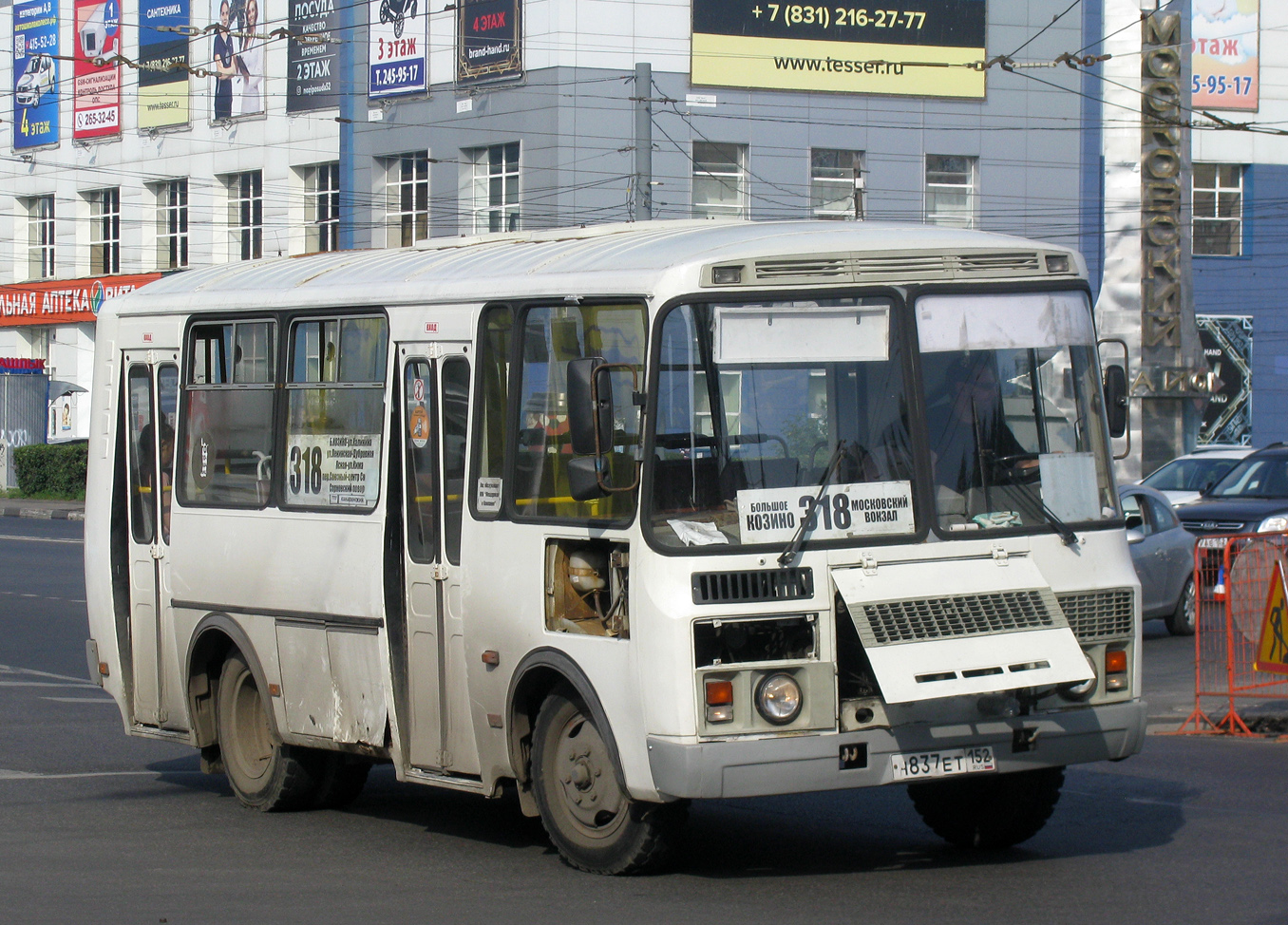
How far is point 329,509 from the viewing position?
30.1 feet

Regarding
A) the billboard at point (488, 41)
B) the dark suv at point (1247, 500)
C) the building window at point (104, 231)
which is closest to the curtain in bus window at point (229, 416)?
the dark suv at point (1247, 500)

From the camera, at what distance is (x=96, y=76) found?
5672 cm

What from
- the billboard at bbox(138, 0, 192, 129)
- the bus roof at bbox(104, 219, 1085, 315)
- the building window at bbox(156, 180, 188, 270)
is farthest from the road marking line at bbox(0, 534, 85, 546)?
the bus roof at bbox(104, 219, 1085, 315)

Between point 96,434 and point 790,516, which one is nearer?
point 790,516

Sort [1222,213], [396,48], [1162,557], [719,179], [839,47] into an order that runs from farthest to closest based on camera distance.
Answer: [1222,213], [396,48], [839,47], [719,179], [1162,557]

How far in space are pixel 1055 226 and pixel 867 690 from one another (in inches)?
1652

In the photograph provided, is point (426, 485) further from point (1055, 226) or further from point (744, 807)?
point (1055, 226)

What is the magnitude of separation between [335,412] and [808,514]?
9.62 ft

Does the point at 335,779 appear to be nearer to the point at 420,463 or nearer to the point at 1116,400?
the point at 420,463

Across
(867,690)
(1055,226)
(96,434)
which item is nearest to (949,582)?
(867,690)

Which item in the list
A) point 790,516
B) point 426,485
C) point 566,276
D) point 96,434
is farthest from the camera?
point 96,434

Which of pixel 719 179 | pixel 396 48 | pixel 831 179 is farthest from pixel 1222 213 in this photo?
pixel 396 48

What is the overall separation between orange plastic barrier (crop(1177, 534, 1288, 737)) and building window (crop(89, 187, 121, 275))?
161ft

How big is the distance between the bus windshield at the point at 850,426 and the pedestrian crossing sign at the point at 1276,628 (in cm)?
463
